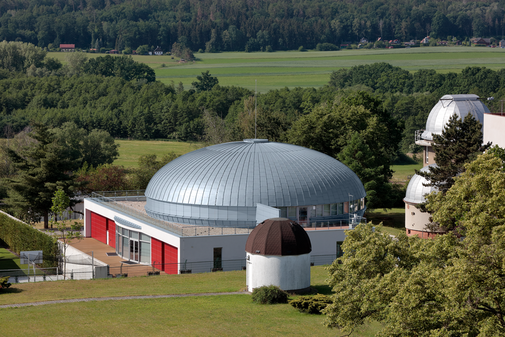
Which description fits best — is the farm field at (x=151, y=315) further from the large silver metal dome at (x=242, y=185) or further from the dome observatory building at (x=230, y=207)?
the large silver metal dome at (x=242, y=185)

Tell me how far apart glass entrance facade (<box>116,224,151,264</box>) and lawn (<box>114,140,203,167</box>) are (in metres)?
78.6

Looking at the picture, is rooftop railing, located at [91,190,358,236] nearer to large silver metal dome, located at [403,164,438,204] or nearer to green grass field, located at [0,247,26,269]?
large silver metal dome, located at [403,164,438,204]

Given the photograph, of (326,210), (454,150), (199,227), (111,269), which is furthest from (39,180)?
(454,150)

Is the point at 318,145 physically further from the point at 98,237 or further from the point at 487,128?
the point at 487,128

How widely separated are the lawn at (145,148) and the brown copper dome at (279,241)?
325 ft

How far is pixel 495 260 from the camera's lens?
75.8 feet

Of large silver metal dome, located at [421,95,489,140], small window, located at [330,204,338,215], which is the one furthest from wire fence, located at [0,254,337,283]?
large silver metal dome, located at [421,95,489,140]

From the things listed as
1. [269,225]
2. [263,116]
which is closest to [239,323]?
[269,225]

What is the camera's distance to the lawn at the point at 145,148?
148375 millimetres

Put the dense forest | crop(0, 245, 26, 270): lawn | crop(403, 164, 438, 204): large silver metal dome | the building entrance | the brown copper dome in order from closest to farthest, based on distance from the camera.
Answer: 1. the brown copper dome
2. crop(0, 245, 26, 270): lawn
3. the building entrance
4. crop(403, 164, 438, 204): large silver metal dome
5. the dense forest

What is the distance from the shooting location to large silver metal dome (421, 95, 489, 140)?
76625mm

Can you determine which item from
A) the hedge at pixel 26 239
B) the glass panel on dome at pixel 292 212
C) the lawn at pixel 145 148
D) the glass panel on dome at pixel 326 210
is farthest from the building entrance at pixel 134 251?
the lawn at pixel 145 148

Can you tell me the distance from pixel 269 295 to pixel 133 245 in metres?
22.6

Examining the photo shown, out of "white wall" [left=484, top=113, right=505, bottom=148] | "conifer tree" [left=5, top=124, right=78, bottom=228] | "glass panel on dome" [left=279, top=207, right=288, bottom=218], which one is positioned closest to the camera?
"white wall" [left=484, top=113, right=505, bottom=148]
